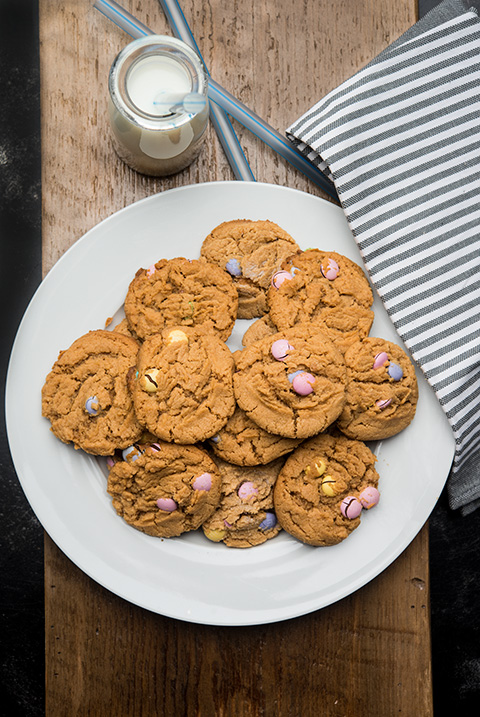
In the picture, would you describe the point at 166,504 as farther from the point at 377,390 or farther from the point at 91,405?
the point at 377,390

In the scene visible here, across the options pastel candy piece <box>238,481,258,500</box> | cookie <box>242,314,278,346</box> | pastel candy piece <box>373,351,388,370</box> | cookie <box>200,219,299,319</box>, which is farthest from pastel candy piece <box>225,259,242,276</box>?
pastel candy piece <box>238,481,258,500</box>

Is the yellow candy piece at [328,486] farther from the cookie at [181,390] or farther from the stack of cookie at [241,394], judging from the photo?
the cookie at [181,390]

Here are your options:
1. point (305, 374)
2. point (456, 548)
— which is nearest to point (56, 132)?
point (305, 374)

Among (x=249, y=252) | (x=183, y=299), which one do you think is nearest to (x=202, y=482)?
(x=183, y=299)

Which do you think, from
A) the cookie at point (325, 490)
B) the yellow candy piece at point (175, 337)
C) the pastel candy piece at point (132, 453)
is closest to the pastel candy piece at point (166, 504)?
the pastel candy piece at point (132, 453)

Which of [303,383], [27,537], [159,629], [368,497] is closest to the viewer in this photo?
[303,383]

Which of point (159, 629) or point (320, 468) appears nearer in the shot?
point (320, 468)
